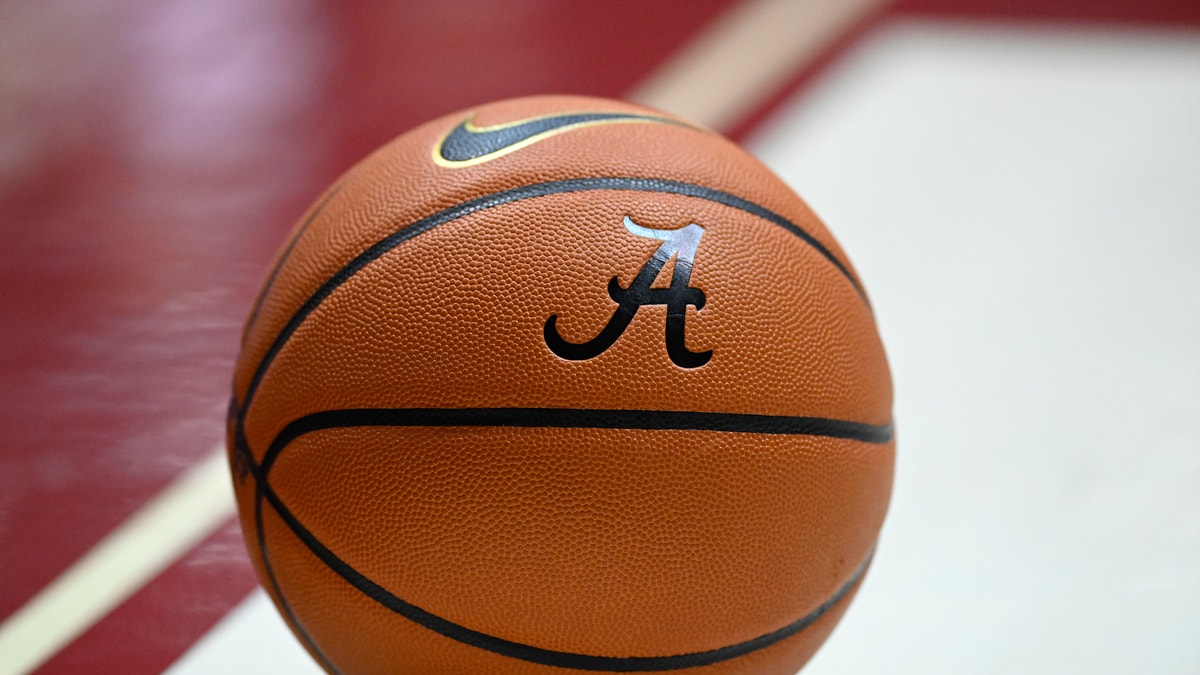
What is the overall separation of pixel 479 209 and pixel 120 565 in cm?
108

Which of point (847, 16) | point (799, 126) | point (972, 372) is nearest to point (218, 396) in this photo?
point (972, 372)

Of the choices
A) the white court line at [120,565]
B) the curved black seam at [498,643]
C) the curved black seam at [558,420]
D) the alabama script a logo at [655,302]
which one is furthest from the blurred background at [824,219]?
the alabama script a logo at [655,302]

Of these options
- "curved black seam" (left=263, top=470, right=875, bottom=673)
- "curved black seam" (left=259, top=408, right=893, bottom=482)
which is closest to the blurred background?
"curved black seam" (left=263, top=470, right=875, bottom=673)

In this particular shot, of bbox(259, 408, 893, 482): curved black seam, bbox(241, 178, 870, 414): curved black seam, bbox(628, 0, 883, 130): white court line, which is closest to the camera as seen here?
bbox(259, 408, 893, 482): curved black seam

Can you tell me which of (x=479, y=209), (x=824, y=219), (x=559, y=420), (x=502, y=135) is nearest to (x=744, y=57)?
(x=824, y=219)

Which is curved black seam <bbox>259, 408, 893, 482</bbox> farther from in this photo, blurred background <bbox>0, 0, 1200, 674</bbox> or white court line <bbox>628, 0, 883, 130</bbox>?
white court line <bbox>628, 0, 883, 130</bbox>

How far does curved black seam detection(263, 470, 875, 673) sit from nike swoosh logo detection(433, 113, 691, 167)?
0.48 meters

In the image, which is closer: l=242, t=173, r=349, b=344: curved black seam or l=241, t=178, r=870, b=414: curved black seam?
l=241, t=178, r=870, b=414: curved black seam

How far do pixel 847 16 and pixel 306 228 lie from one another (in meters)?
3.25

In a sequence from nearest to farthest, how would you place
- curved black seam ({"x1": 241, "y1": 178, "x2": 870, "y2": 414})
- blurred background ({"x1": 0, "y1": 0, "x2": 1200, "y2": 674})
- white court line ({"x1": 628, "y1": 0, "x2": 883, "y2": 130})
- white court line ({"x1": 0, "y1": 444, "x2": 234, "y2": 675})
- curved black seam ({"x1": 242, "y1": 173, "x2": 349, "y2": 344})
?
curved black seam ({"x1": 241, "y1": 178, "x2": 870, "y2": 414})
curved black seam ({"x1": 242, "y1": 173, "x2": 349, "y2": 344})
white court line ({"x1": 0, "y1": 444, "x2": 234, "y2": 675})
blurred background ({"x1": 0, "y1": 0, "x2": 1200, "y2": 674})
white court line ({"x1": 628, "y1": 0, "x2": 883, "y2": 130})

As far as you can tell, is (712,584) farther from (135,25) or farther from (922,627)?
(135,25)

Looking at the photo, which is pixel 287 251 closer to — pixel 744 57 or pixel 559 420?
pixel 559 420

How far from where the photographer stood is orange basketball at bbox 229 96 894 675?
4.59 ft

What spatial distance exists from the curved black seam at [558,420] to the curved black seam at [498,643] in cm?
12
